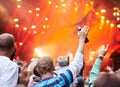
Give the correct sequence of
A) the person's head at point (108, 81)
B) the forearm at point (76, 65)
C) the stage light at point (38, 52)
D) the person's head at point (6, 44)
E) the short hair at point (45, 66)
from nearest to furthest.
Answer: the person's head at point (108, 81) < the forearm at point (76, 65) < the short hair at point (45, 66) < the person's head at point (6, 44) < the stage light at point (38, 52)

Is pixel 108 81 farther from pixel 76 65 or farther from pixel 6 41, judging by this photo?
pixel 6 41

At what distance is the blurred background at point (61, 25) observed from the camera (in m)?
22.5

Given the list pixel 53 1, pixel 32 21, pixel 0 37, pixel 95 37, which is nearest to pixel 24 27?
pixel 32 21

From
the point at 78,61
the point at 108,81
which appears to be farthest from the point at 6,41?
the point at 108,81

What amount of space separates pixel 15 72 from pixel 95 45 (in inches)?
748

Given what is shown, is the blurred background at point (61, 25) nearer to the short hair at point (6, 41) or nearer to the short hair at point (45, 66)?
the short hair at point (6, 41)

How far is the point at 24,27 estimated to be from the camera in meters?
22.8

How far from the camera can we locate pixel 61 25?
23.0m

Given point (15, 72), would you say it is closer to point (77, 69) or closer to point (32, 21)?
point (77, 69)

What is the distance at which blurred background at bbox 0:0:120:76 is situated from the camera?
73.7 ft

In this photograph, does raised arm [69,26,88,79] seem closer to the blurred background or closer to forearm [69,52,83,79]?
forearm [69,52,83,79]

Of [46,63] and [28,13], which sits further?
[28,13]

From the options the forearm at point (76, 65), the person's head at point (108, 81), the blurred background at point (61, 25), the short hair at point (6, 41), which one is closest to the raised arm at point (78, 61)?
the forearm at point (76, 65)

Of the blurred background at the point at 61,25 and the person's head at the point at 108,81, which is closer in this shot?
the person's head at the point at 108,81
